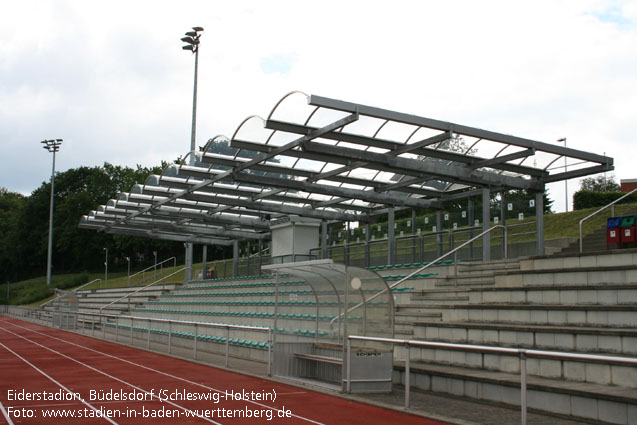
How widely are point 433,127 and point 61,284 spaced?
51438 mm

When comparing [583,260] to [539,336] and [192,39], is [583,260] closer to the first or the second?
[539,336]

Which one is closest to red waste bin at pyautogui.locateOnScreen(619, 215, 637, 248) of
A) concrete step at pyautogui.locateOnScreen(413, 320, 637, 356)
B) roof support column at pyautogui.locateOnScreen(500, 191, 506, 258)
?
concrete step at pyautogui.locateOnScreen(413, 320, 637, 356)

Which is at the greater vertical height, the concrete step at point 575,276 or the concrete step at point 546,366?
the concrete step at point 575,276

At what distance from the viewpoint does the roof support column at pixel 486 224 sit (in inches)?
682

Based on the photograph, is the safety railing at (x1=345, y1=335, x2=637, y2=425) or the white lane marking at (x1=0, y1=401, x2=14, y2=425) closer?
the safety railing at (x1=345, y1=335, x2=637, y2=425)

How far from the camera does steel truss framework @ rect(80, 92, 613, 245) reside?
567 inches

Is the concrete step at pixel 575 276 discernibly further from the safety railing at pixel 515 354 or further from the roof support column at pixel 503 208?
the roof support column at pixel 503 208

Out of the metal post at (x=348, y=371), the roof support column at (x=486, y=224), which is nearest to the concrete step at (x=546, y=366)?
the metal post at (x=348, y=371)

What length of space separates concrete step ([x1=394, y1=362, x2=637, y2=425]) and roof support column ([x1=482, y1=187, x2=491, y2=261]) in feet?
23.5

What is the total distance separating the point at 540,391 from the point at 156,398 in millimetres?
5411

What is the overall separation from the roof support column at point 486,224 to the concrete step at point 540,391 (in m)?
7.18

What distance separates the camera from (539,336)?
9805 millimetres

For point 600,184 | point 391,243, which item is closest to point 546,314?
point 391,243

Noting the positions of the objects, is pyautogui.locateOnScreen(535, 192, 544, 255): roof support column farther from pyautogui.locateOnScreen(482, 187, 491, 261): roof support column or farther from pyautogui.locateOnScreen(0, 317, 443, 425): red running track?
pyautogui.locateOnScreen(0, 317, 443, 425): red running track
